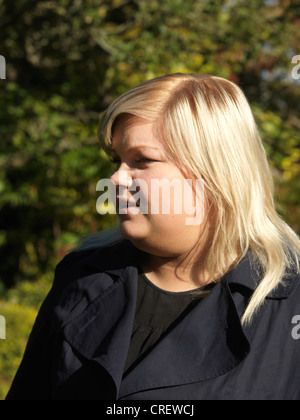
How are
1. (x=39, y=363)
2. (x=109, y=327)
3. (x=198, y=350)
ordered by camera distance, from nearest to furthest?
(x=198, y=350) → (x=109, y=327) → (x=39, y=363)

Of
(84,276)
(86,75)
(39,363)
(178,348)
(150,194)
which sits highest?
(86,75)

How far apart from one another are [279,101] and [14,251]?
11.0ft

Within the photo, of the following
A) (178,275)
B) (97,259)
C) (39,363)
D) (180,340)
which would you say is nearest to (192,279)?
(178,275)

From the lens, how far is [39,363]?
1624 mm

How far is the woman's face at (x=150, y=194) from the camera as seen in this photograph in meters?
Result: 1.39

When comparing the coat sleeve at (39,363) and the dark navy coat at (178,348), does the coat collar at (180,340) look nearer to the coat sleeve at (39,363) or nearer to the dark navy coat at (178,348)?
the dark navy coat at (178,348)

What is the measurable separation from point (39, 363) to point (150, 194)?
64cm

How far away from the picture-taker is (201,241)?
4.83ft

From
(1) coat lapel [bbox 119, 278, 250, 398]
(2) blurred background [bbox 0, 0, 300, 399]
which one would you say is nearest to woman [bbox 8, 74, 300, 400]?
(1) coat lapel [bbox 119, 278, 250, 398]

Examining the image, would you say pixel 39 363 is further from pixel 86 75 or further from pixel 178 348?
pixel 86 75

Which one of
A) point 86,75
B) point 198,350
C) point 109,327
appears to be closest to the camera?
point 198,350

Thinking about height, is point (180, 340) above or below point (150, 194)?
below
